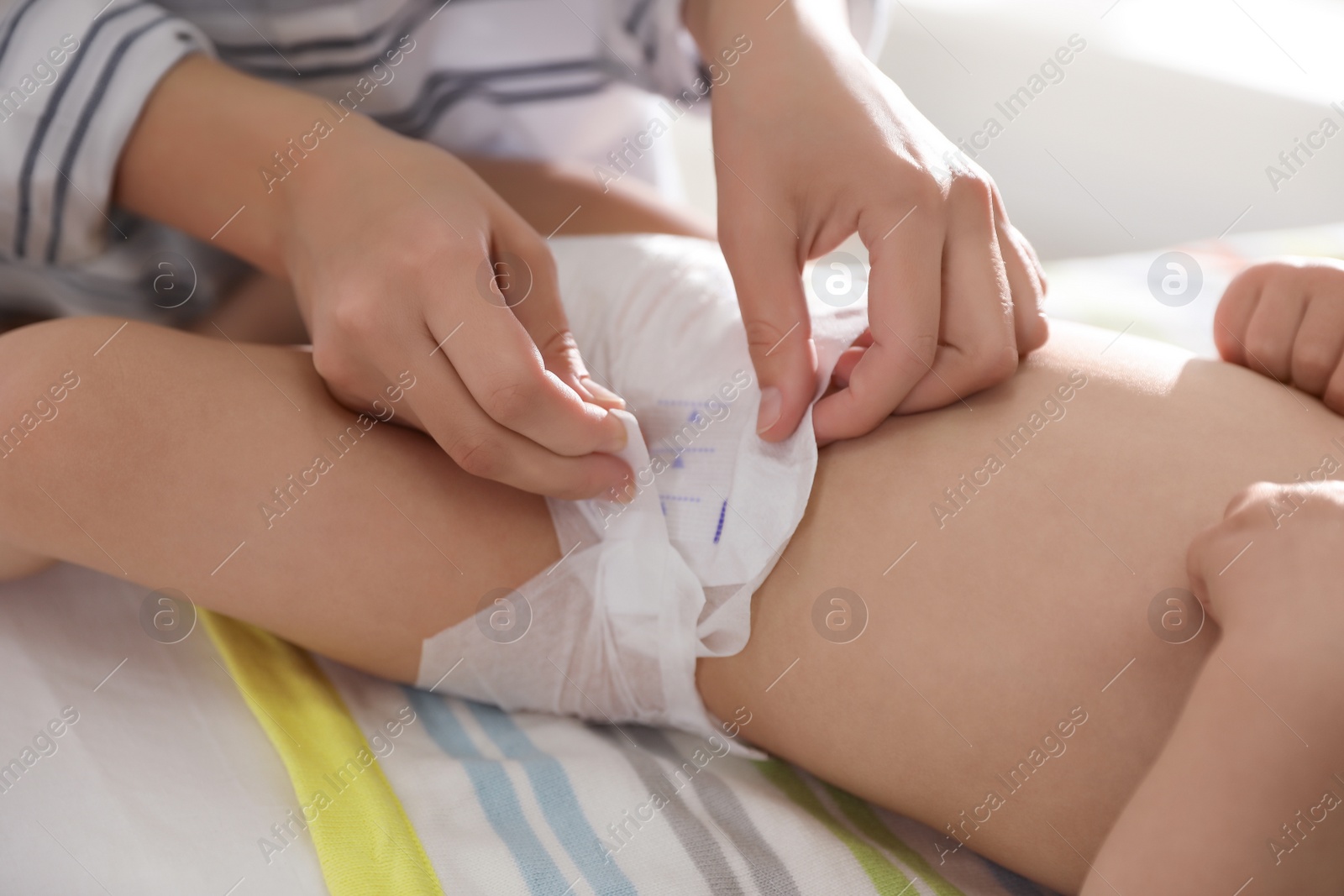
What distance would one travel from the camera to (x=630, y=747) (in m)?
0.63

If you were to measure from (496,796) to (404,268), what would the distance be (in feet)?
1.05

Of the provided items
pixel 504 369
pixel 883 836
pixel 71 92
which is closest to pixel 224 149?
pixel 71 92

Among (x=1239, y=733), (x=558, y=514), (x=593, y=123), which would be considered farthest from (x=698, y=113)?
(x=1239, y=733)

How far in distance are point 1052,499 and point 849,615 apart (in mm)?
137

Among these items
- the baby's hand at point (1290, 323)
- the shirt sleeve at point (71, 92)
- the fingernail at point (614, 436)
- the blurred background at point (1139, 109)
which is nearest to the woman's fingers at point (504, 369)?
the fingernail at point (614, 436)

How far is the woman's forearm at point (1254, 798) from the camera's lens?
423 mm

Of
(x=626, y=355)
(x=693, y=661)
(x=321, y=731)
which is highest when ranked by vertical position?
(x=626, y=355)

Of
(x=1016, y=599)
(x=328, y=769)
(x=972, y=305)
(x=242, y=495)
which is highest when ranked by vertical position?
(x=972, y=305)

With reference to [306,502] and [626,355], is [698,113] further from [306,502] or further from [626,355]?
[306,502]

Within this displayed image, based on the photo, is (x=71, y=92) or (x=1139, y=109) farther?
(x=1139, y=109)

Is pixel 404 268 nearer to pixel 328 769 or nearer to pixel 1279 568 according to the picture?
pixel 328 769

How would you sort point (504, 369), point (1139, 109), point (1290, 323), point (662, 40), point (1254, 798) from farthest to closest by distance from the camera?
point (1139, 109) → point (662, 40) → point (1290, 323) → point (504, 369) → point (1254, 798)

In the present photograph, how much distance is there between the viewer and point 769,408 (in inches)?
23.3

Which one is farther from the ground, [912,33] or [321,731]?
[912,33]
